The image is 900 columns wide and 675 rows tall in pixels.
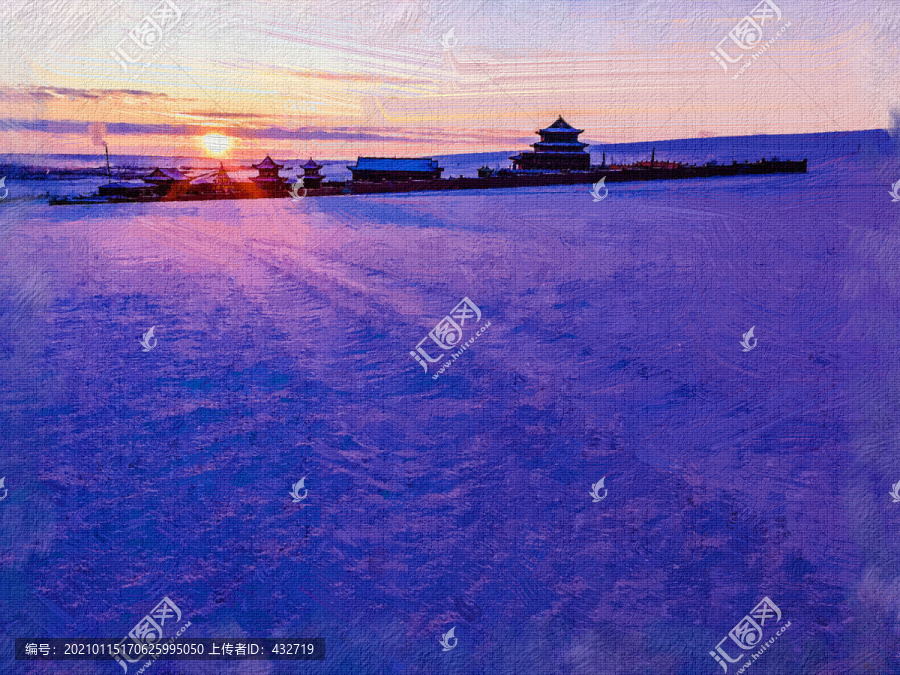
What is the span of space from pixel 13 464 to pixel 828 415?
4.56 metres

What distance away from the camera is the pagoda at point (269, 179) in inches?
217

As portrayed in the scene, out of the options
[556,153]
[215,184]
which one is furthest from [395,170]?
[215,184]

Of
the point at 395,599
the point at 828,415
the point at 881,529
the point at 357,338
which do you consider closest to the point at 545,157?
the point at 357,338

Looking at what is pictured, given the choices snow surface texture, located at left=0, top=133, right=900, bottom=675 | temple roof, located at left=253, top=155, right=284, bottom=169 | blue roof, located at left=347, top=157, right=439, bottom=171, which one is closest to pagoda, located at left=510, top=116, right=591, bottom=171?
snow surface texture, located at left=0, top=133, right=900, bottom=675

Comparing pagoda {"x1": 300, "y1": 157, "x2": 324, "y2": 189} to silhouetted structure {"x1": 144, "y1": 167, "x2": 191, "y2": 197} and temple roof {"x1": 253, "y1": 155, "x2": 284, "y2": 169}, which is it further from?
silhouetted structure {"x1": 144, "y1": 167, "x2": 191, "y2": 197}

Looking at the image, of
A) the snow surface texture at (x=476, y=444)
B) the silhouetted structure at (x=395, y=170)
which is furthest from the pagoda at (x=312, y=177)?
the snow surface texture at (x=476, y=444)

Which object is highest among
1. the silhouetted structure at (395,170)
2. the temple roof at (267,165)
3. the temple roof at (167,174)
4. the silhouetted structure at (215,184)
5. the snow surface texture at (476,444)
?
the silhouetted structure at (395,170)

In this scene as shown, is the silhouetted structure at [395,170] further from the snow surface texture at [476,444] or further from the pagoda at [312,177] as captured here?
the snow surface texture at [476,444]

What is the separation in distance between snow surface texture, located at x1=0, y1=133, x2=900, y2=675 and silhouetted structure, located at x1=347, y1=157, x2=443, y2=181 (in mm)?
4340

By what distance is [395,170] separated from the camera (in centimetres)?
959

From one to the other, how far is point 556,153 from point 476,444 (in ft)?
15.8

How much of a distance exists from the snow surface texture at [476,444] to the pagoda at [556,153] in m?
0.78

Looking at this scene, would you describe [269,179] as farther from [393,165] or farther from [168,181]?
[393,165]

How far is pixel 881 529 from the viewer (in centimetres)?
303
